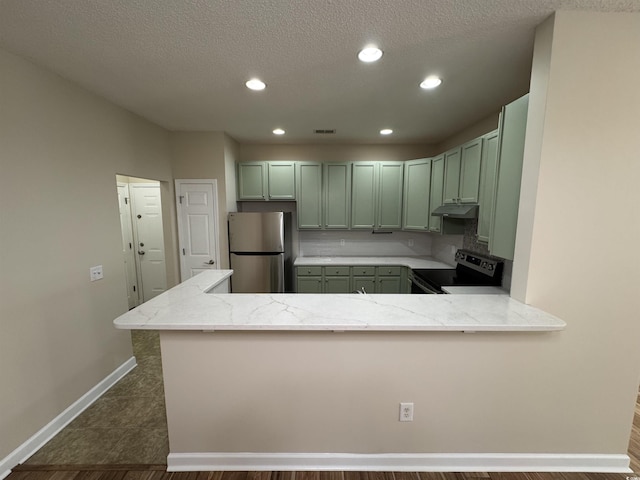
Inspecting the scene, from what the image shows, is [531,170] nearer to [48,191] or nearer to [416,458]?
[416,458]

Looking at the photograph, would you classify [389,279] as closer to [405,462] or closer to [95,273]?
[405,462]

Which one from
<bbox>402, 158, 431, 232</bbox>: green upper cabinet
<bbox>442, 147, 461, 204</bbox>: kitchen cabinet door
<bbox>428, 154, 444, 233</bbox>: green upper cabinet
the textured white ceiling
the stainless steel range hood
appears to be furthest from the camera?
<bbox>402, 158, 431, 232</bbox>: green upper cabinet

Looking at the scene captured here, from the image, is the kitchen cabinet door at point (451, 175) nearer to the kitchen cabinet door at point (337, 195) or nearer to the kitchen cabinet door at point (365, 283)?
the kitchen cabinet door at point (337, 195)

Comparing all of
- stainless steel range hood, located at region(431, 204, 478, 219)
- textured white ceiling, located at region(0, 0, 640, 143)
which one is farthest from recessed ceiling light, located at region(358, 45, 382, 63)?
stainless steel range hood, located at region(431, 204, 478, 219)

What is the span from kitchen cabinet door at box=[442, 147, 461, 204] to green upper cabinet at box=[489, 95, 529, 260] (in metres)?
0.99

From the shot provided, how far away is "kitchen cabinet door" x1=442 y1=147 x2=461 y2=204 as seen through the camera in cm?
282

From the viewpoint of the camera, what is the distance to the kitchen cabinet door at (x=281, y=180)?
3840mm

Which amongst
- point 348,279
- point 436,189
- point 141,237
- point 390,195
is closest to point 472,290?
point 436,189

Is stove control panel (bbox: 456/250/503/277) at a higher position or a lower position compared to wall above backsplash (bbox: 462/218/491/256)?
lower

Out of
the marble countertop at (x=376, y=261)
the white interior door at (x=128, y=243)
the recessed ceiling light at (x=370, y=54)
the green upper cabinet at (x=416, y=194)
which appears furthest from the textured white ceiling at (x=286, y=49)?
the marble countertop at (x=376, y=261)

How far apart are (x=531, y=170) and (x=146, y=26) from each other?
2.38m

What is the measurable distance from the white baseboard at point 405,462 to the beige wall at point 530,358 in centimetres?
4

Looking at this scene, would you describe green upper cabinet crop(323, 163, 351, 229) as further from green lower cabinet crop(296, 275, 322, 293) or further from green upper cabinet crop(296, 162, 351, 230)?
green lower cabinet crop(296, 275, 322, 293)

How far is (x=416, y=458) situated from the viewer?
5.11ft
